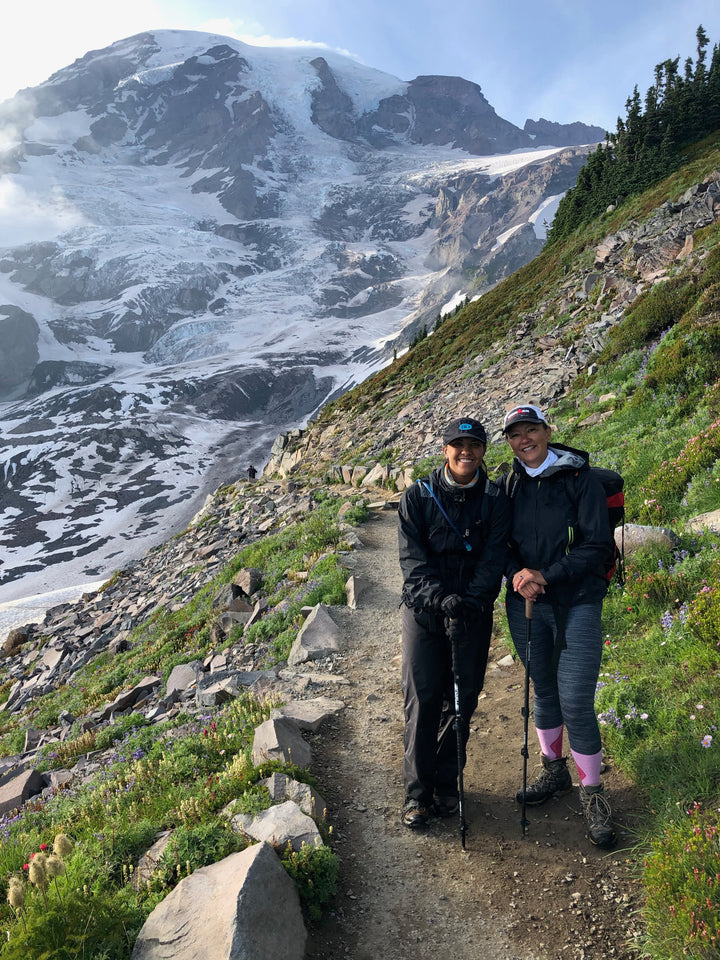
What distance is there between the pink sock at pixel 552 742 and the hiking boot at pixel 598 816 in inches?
17.3

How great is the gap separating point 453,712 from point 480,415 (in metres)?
19.2

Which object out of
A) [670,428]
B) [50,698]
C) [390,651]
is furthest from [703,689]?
[50,698]

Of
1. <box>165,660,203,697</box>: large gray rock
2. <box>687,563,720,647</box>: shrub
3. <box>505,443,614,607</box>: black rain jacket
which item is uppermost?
<box>505,443,614,607</box>: black rain jacket

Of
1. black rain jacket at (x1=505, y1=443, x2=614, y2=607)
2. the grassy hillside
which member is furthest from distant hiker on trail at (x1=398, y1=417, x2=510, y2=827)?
the grassy hillside

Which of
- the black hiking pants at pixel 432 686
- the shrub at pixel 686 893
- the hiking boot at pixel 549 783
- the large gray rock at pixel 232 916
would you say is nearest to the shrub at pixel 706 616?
the hiking boot at pixel 549 783

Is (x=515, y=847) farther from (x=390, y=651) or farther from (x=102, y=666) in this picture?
(x=102, y=666)

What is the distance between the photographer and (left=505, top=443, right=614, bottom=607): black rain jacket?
12.6ft

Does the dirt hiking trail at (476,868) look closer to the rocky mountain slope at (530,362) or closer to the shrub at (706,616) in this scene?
the shrub at (706,616)

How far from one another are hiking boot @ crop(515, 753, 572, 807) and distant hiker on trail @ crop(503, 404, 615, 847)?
0.40 meters

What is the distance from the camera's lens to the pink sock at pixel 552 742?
4.46m

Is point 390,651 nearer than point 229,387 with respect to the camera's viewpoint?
Yes

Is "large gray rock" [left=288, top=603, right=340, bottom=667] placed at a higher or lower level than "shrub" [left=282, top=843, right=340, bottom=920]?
lower

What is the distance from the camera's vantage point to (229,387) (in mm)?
173125

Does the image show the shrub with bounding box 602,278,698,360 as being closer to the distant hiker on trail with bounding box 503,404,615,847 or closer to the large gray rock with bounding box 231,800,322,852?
the distant hiker on trail with bounding box 503,404,615,847
